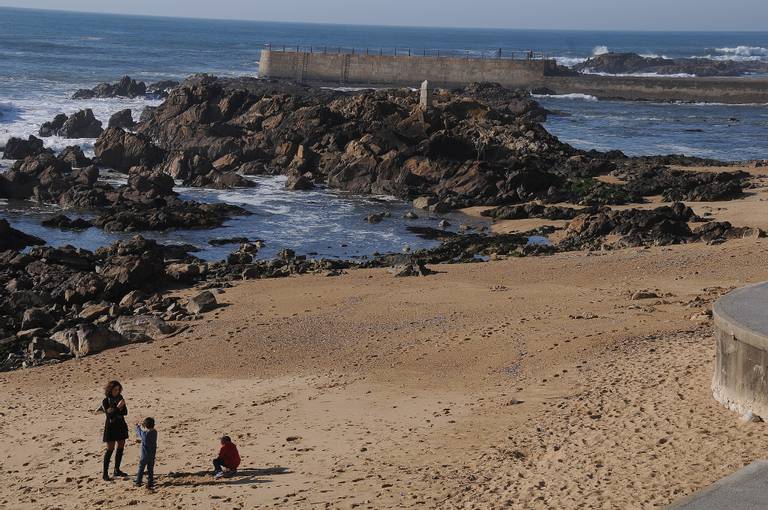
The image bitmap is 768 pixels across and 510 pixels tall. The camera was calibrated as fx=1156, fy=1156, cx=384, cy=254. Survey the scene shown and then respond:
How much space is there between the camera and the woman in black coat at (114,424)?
13.0 m

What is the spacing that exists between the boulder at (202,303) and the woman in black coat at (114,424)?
800 centimetres

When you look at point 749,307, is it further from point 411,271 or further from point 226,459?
point 411,271

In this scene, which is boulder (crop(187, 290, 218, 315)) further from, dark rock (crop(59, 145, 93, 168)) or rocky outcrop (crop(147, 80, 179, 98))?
rocky outcrop (crop(147, 80, 179, 98))

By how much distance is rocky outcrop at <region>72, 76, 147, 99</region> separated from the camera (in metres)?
65.1

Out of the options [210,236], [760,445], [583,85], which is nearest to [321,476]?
[760,445]

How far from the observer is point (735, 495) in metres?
10.0

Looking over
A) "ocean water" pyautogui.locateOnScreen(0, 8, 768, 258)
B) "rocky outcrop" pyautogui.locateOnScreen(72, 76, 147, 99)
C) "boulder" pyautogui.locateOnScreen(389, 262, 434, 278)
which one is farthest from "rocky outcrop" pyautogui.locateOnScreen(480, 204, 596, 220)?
"rocky outcrop" pyautogui.locateOnScreen(72, 76, 147, 99)

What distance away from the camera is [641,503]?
11453 millimetres

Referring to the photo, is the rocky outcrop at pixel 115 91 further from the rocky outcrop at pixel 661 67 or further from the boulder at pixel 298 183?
the rocky outcrop at pixel 661 67

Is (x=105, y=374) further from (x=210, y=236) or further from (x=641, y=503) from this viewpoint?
(x=210, y=236)

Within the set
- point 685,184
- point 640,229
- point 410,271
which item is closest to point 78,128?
point 685,184

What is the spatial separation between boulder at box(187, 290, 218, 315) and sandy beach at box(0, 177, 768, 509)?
26 centimetres

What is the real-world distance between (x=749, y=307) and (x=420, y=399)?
446cm

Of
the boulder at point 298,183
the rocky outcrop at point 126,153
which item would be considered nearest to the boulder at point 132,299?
the boulder at point 298,183
